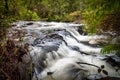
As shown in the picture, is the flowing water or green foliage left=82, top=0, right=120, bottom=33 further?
the flowing water

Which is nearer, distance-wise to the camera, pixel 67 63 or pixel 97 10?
pixel 97 10

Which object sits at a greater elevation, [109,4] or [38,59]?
[109,4]

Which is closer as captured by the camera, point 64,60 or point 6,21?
point 6,21

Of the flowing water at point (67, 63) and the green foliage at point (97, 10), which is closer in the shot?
the green foliage at point (97, 10)

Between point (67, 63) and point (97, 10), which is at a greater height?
point (97, 10)

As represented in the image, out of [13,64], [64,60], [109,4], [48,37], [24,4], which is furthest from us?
[24,4]

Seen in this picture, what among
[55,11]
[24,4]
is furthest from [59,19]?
[24,4]

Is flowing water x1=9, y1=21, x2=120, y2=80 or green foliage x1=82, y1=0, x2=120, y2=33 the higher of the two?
green foliage x1=82, y1=0, x2=120, y2=33

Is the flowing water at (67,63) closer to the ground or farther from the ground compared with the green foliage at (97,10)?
closer to the ground

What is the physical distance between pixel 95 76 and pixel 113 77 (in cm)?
47

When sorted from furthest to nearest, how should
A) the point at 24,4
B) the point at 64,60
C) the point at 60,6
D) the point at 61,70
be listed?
the point at 60,6
the point at 24,4
the point at 64,60
the point at 61,70

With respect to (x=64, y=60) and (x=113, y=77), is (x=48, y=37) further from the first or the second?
(x=113, y=77)

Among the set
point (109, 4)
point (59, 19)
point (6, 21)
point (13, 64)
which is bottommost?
point (59, 19)

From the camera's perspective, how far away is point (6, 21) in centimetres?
533
